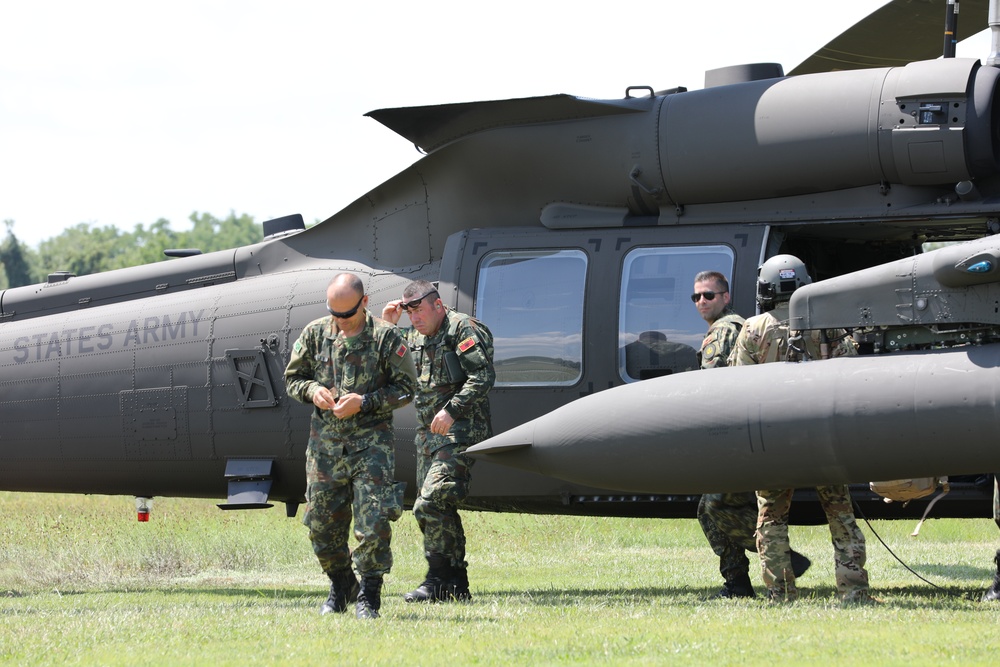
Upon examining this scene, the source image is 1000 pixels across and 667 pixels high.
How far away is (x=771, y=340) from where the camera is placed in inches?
314

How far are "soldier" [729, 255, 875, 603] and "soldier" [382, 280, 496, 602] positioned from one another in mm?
1653

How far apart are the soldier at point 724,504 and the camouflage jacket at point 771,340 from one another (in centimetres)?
22

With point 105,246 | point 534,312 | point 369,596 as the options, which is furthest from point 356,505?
point 105,246

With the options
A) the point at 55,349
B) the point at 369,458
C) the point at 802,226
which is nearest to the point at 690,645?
the point at 369,458

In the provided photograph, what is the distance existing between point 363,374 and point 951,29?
15.9 ft

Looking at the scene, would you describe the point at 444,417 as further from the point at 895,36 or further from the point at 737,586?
the point at 895,36

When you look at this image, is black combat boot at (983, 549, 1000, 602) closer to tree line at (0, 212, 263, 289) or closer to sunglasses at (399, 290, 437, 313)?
sunglasses at (399, 290, 437, 313)

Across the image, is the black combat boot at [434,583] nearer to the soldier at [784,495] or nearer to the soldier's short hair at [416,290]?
the soldier's short hair at [416,290]

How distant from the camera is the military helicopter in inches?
331

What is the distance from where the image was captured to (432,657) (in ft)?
19.8

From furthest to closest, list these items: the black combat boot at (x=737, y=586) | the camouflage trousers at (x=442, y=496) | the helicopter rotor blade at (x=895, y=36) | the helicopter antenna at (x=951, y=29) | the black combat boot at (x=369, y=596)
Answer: the helicopter rotor blade at (x=895, y=36) < the helicopter antenna at (x=951, y=29) < the black combat boot at (x=737, y=586) < the camouflage trousers at (x=442, y=496) < the black combat boot at (x=369, y=596)

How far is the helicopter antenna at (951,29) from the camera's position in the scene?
9.04 meters

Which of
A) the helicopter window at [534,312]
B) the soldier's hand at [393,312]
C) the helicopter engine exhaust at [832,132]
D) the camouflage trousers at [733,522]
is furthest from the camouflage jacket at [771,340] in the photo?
the soldier's hand at [393,312]

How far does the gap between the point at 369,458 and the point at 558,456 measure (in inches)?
43.4
